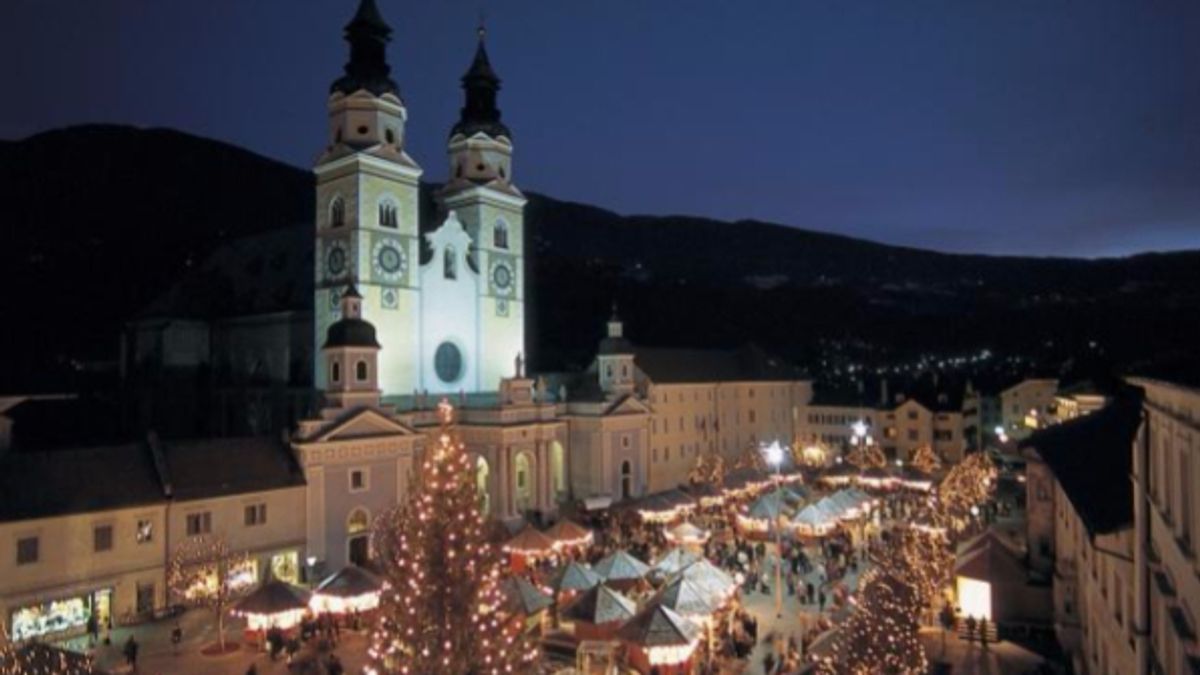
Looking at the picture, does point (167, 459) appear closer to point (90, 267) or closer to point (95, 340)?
point (95, 340)

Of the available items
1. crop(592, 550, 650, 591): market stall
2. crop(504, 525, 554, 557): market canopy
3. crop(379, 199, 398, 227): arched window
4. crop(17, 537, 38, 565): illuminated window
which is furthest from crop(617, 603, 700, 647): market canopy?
crop(379, 199, 398, 227): arched window

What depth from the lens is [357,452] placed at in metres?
33.4

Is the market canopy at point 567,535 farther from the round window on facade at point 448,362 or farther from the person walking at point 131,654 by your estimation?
the person walking at point 131,654

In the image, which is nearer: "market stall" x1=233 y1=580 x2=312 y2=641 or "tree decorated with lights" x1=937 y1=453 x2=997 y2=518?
"market stall" x1=233 y1=580 x2=312 y2=641

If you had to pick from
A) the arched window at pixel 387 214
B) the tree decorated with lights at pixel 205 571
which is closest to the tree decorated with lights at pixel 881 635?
the tree decorated with lights at pixel 205 571

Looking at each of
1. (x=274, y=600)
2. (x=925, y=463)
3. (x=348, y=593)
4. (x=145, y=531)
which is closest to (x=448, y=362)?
(x=145, y=531)

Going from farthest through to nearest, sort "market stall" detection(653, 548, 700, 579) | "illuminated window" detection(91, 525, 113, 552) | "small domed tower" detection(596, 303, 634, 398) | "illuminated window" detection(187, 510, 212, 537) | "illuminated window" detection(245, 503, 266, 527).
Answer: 1. "small domed tower" detection(596, 303, 634, 398)
2. "illuminated window" detection(245, 503, 266, 527)
3. "illuminated window" detection(187, 510, 212, 537)
4. "market stall" detection(653, 548, 700, 579)
5. "illuminated window" detection(91, 525, 113, 552)

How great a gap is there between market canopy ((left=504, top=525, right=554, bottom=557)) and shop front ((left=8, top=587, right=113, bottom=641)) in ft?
43.9

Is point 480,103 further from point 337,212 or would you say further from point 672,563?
point 672,563

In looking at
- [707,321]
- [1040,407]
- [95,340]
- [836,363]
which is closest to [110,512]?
[1040,407]

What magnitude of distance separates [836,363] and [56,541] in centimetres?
11774

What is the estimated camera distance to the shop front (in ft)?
76.3

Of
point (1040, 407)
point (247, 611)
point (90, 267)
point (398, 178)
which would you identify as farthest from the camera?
point (90, 267)

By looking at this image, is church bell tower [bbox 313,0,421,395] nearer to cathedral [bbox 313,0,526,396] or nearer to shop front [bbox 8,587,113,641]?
cathedral [bbox 313,0,526,396]
